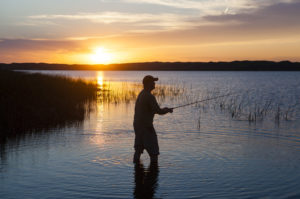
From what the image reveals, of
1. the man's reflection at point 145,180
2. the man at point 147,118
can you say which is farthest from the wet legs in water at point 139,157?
the man's reflection at point 145,180

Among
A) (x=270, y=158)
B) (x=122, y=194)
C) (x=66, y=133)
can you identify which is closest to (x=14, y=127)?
(x=66, y=133)

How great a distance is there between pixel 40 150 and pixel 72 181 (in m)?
3.34

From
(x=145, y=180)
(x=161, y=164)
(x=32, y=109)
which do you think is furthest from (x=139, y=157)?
(x=32, y=109)

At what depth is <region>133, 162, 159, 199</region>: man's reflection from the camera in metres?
6.95

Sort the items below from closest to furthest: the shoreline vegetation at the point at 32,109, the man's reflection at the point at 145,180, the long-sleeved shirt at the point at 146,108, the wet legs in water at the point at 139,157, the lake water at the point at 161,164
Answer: the man's reflection at the point at 145,180, the lake water at the point at 161,164, the long-sleeved shirt at the point at 146,108, the wet legs in water at the point at 139,157, the shoreline vegetation at the point at 32,109

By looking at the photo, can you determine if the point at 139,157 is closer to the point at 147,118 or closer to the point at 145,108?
the point at 147,118

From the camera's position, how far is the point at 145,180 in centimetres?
777

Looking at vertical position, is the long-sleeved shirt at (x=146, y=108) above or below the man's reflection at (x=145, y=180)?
above

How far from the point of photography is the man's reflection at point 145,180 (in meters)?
6.95

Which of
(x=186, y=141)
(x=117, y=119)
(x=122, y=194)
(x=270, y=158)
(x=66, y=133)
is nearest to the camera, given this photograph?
(x=122, y=194)

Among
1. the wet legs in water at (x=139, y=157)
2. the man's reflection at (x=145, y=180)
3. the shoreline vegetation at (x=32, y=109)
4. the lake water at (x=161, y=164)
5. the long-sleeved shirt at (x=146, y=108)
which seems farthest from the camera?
the shoreline vegetation at (x=32, y=109)

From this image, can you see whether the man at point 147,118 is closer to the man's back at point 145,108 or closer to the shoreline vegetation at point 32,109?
the man's back at point 145,108

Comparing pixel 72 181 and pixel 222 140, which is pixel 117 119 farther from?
pixel 72 181

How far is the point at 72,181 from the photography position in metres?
7.60
